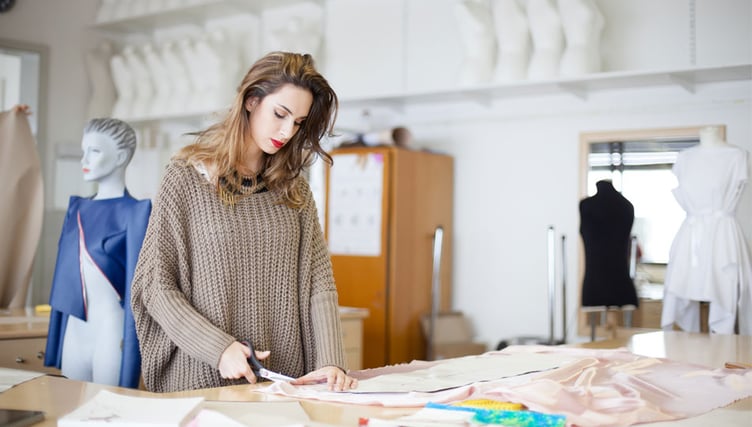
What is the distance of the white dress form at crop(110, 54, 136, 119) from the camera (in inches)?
279

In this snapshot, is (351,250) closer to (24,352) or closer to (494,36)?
(494,36)

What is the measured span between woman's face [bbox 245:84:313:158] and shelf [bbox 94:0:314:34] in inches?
180

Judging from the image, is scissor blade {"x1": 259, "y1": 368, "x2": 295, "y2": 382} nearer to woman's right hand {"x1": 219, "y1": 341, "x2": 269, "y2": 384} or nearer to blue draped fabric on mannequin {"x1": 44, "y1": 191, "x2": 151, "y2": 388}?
woman's right hand {"x1": 219, "y1": 341, "x2": 269, "y2": 384}

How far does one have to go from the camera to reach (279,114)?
2092mm

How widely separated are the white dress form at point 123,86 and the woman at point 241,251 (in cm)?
523

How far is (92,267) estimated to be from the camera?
281 centimetres

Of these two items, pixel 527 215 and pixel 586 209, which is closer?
pixel 586 209

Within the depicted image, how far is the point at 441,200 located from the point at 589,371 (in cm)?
368

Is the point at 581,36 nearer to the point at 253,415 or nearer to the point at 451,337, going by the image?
the point at 451,337

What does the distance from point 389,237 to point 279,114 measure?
339cm

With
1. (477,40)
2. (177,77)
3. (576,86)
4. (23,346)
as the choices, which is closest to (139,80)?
(177,77)

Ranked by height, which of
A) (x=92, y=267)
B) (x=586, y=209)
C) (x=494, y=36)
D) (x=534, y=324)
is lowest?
(x=534, y=324)

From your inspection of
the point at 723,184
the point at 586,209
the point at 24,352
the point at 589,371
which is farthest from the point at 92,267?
the point at 723,184

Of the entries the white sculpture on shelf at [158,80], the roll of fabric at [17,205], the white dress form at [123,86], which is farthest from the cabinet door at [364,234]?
the white dress form at [123,86]
